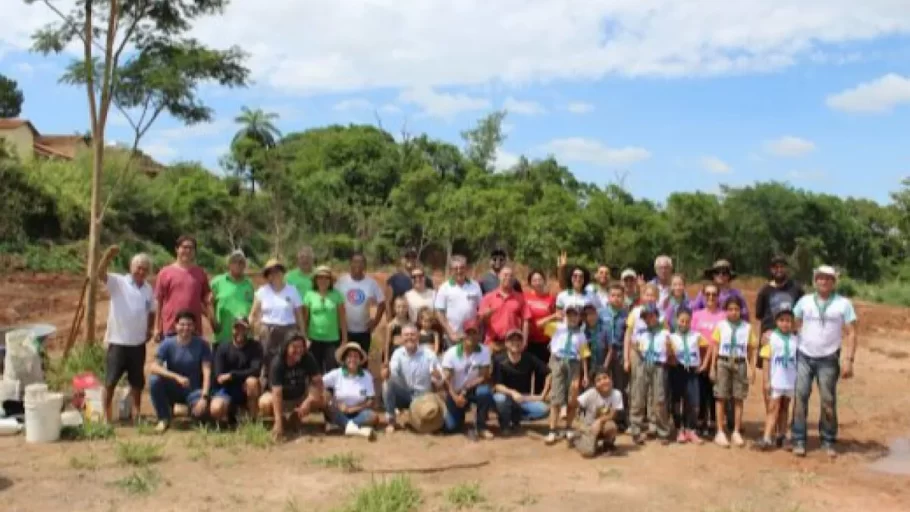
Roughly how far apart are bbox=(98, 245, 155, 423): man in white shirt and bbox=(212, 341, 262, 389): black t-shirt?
→ 2.33 feet

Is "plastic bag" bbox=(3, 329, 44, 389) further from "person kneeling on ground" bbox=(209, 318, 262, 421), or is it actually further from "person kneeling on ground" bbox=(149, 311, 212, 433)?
"person kneeling on ground" bbox=(209, 318, 262, 421)

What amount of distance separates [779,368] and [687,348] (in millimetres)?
743

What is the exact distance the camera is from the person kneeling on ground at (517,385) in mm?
7953

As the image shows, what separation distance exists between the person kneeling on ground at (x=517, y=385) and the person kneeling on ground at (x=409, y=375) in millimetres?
577

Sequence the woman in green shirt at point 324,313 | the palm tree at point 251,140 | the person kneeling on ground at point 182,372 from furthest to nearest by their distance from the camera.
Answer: the palm tree at point 251,140 → the woman in green shirt at point 324,313 → the person kneeling on ground at point 182,372

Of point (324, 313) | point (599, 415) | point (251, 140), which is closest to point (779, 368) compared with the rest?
point (599, 415)

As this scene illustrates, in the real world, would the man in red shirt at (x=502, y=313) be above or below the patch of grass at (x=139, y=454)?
above

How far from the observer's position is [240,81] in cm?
1066

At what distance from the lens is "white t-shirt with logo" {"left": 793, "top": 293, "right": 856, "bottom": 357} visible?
7.26 meters

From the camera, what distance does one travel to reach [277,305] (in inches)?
308

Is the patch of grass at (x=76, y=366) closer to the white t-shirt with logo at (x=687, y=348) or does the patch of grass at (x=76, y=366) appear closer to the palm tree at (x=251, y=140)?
the white t-shirt with logo at (x=687, y=348)

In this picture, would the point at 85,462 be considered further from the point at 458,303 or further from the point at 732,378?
the point at 732,378

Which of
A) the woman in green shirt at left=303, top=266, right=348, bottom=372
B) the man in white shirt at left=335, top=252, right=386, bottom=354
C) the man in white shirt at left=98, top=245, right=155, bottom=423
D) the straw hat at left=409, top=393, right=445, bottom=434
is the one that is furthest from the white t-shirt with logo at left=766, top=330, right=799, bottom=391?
the man in white shirt at left=98, top=245, right=155, bottom=423

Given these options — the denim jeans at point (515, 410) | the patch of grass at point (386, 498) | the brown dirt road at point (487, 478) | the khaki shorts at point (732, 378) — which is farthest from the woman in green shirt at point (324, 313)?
the khaki shorts at point (732, 378)
